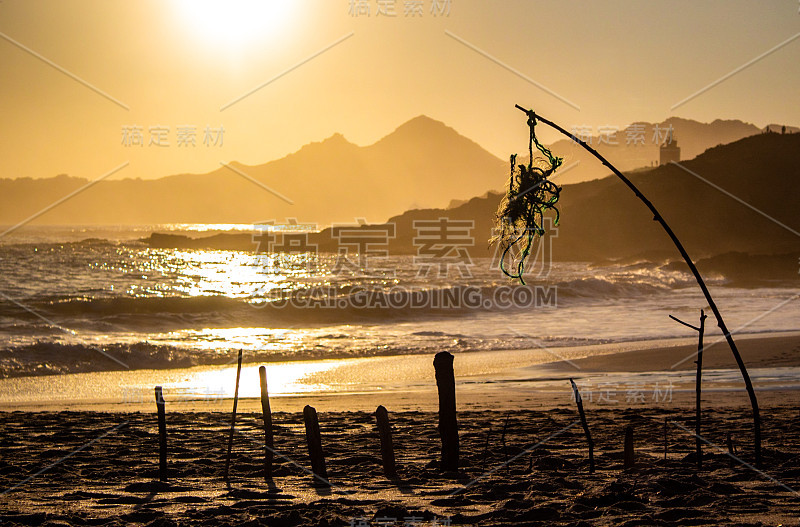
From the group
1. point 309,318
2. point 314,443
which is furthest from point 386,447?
point 309,318

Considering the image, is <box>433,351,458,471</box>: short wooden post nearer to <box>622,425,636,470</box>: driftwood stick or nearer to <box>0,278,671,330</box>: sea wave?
→ <box>622,425,636,470</box>: driftwood stick

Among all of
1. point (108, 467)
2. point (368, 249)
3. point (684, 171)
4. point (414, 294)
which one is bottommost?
point (108, 467)

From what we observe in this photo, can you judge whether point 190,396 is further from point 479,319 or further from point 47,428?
point 479,319

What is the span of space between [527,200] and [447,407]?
2.32 m

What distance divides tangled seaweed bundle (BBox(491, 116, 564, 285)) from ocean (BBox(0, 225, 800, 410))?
10.1 m

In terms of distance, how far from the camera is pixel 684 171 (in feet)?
378

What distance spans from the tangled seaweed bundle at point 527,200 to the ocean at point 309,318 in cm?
1008

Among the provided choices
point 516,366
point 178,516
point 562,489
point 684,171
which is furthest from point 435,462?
point 684,171

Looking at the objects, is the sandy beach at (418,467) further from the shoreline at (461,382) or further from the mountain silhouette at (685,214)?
the mountain silhouette at (685,214)

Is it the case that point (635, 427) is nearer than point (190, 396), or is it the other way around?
point (635, 427)

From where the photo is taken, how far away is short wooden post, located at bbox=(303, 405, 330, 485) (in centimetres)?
654

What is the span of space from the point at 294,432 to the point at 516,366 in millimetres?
7997

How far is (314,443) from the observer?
263 inches

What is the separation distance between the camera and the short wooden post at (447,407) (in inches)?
255
